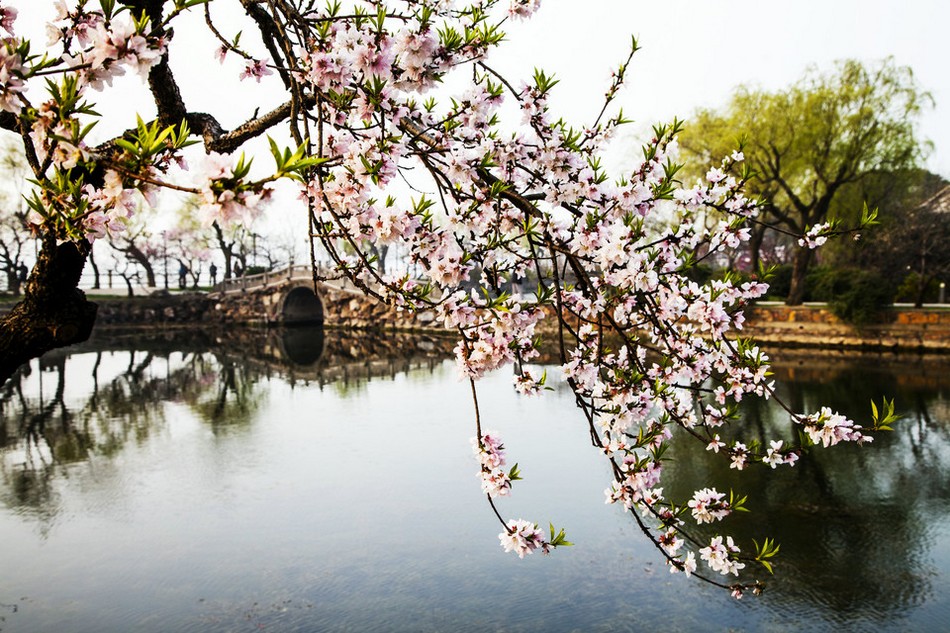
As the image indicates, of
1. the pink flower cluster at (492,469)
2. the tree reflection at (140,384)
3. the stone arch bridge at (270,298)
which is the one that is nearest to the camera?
the pink flower cluster at (492,469)

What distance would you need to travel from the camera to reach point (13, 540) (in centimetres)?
654

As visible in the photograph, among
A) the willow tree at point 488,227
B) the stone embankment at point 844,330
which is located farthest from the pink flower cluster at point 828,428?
the stone embankment at point 844,330

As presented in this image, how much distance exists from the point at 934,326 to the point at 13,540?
59.0ft

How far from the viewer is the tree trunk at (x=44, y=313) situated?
9.78 ft

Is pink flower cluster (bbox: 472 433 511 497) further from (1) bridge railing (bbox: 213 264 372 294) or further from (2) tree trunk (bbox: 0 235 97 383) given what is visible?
(1) bridge railing (bbox: 213 264 372 294)

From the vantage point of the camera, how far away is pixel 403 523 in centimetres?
696

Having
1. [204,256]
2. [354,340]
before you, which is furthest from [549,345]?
[204,256]

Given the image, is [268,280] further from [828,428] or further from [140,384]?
[828,428]

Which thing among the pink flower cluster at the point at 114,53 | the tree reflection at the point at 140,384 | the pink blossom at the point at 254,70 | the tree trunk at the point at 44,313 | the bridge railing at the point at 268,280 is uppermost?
the bridge railing at the point at 268,280

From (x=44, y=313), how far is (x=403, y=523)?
180 inches

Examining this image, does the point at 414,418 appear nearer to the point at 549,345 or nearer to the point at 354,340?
the point at 549,345

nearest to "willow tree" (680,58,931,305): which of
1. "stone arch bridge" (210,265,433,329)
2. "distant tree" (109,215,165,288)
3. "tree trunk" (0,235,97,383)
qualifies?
"stone arch bridge" (210,265,433,329)

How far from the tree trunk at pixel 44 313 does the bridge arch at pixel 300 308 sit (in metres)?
27.1

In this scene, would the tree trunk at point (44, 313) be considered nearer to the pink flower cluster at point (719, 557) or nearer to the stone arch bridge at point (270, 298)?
the pink flower cluster at point (719, 557)
